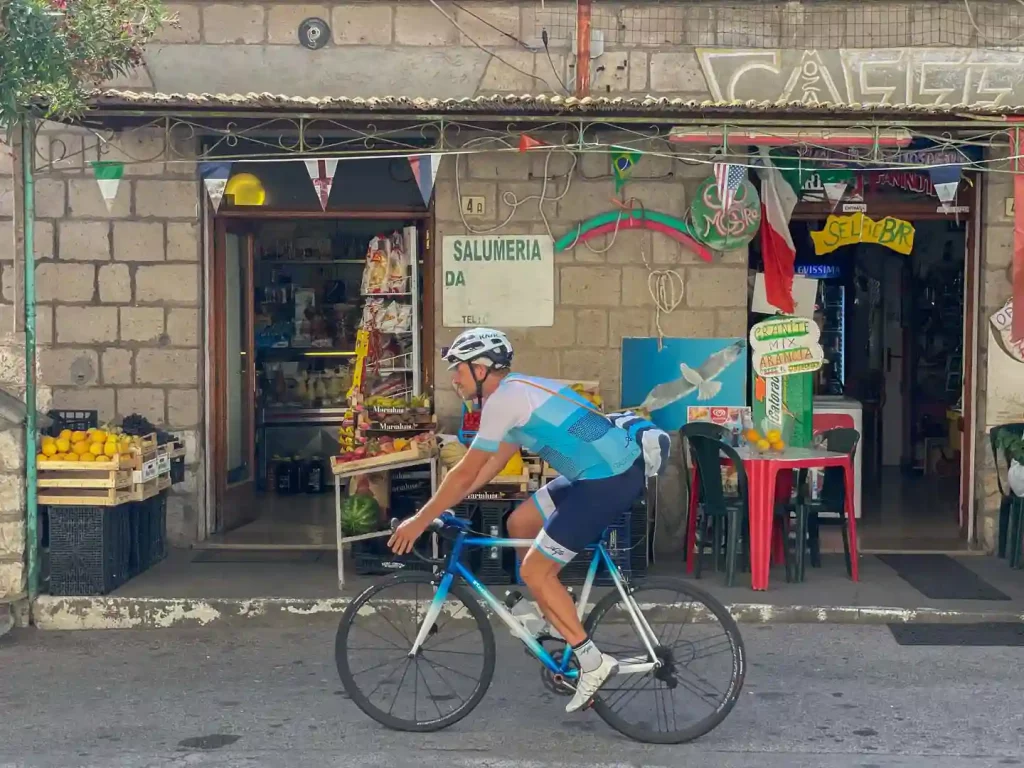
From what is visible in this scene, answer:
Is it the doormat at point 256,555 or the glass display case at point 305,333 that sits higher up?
the glass display case at point 305,333

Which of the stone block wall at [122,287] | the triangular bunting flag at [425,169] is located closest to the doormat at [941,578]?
the triangular bunting flag at [425,169]

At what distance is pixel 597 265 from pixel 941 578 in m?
3.27

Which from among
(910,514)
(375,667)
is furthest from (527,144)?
(910,514)

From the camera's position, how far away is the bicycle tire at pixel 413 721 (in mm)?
5609

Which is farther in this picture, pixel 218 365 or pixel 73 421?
pixel 218 365

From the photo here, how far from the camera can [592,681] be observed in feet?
17.8

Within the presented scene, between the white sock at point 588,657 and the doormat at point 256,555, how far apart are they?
416 centimetres

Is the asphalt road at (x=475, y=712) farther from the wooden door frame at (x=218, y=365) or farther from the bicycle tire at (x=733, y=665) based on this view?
the wooden door frame at (x=218, y=365)

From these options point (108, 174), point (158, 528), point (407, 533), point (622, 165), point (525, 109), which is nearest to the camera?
point (407, 533)

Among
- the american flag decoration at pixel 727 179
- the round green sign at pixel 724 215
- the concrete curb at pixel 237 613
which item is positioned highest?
the american flag decoration at pixel 727 179

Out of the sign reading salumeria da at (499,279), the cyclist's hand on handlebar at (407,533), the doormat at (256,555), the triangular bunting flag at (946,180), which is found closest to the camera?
the cyclist's hand on handlebar at (407,533)

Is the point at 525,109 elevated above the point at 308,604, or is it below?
above

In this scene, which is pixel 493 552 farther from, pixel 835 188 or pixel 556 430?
pixel 835 188

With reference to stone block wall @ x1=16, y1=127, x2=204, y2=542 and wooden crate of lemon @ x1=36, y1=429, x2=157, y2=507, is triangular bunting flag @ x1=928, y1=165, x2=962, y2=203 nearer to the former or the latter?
stone block wall @ x1=16, y1=127, x2=204, y2=542
